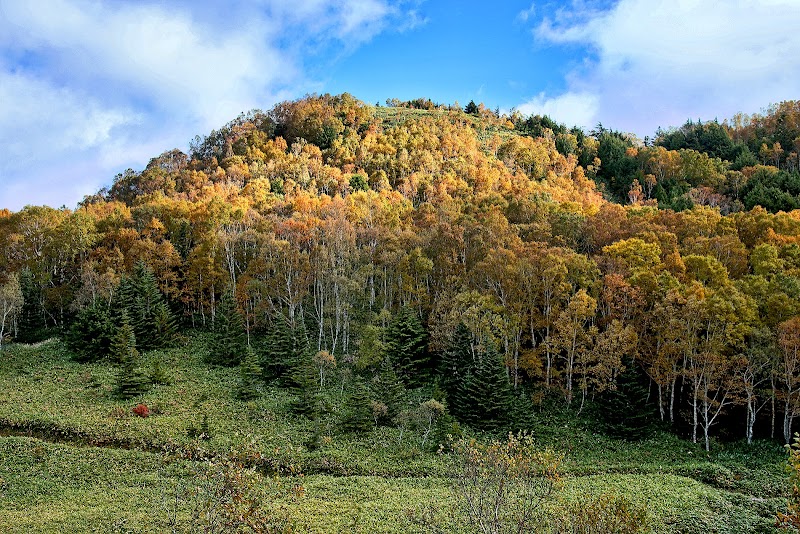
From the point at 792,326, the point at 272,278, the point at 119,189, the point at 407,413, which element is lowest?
the point at 407,413

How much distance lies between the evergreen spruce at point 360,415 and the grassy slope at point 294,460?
945 millimetres

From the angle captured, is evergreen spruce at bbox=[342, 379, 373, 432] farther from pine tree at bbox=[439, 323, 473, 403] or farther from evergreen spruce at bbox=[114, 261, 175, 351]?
evergreen spruce at bbox=[114, 261, 175, 351]

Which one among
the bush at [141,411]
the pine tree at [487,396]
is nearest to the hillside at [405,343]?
the pine tree at [487,396]

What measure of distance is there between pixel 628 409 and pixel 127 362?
134 feet

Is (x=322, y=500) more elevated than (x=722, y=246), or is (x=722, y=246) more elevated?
(x=722, y=246)

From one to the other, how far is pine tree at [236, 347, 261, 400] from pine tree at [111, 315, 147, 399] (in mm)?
8129

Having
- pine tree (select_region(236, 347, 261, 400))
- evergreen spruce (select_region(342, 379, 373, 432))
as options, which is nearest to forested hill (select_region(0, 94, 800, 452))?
pine tree (select_region(236, 347, 261, 400))

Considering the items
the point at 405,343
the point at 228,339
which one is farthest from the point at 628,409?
the point at 228,339

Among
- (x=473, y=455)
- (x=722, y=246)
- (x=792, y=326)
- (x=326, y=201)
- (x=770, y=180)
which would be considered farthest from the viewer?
(x=770, y=180)

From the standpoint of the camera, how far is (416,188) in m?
87.1

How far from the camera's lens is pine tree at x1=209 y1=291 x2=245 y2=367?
5353cm

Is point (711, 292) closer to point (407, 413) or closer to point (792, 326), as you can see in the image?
point (792, 326)

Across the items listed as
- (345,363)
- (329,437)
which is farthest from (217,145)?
(329,437)

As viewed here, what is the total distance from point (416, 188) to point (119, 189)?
57.1m
